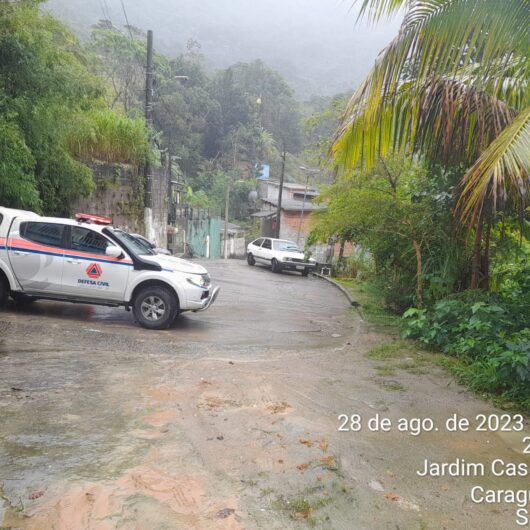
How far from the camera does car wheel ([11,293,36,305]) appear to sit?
901cm

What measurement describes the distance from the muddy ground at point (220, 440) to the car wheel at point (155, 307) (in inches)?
24.5

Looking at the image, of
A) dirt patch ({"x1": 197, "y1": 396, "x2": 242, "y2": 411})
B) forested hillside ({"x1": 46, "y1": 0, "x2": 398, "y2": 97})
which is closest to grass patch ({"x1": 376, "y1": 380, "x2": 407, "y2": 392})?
dirt patch ({"x1": 197, "y1": 396, "x2": 242, "y2": 411})

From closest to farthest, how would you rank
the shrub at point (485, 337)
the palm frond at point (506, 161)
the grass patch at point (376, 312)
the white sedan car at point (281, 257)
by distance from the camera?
the palm frond at point (506, 161), the shrub at point (485, 337), the grass patch at point (376, 312), the white sedan car at point (281, 257)

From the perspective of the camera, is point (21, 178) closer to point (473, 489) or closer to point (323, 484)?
point (323, 484)

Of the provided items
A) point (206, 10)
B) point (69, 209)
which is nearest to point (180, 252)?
point (69, 209)

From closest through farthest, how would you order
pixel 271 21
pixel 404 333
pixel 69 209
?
pixel 404 333 < pixel 69 209 < pixel 271 21

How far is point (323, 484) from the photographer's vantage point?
363 cm

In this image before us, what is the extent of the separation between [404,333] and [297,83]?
114 metres

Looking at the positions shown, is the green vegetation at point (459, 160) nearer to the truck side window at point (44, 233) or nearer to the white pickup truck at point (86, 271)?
the white pickup truck at point (86, 271)

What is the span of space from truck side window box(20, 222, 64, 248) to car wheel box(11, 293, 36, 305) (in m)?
1.03

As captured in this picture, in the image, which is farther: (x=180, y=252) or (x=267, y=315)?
(x=180, y=252)

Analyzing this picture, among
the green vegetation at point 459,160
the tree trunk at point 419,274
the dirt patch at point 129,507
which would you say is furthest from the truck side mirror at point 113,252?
the tree trunk at point 419,274

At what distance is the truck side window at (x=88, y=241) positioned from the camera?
884cm

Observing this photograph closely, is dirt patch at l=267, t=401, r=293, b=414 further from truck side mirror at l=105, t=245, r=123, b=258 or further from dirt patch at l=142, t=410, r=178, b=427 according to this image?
truck side mirror at l=105, t=245, r=123, b=258
